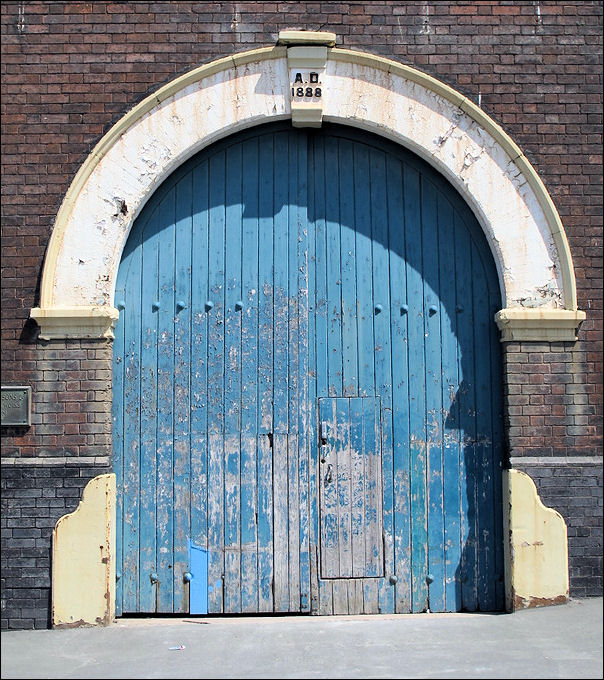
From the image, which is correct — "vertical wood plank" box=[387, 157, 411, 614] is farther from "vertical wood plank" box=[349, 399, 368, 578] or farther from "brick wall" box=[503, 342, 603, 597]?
"brick wall" box=[503, 342, 603, 597]

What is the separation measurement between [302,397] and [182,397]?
34.1 inches

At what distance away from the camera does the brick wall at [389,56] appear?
19.5 ft

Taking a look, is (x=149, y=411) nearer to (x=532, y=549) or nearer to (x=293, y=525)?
(x=293, y=525)

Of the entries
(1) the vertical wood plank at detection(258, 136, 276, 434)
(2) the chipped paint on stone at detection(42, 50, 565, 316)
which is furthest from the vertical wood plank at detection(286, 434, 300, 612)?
(2) the chipped paint on stone at detection(42, 50, 565, 316)

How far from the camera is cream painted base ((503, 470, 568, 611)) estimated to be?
579 centimetres

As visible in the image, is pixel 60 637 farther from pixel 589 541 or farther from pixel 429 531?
pixel 589 541

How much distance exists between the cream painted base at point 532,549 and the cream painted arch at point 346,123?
1129 millimetres

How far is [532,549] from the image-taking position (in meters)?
5.80

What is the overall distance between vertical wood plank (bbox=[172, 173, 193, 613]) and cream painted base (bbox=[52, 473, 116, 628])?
1.60ft

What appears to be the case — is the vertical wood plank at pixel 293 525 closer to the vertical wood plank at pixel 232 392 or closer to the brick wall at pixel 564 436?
the vertical wood plank at pixel 232 392

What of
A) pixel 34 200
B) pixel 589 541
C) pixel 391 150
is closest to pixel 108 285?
pixel 34 200

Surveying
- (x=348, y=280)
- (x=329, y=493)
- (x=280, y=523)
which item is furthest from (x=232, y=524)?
(x=348, y=280)

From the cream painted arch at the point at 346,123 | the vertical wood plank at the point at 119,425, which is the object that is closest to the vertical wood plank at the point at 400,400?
the cream painted arch at the point at 346,123

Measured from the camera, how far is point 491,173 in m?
6.05
